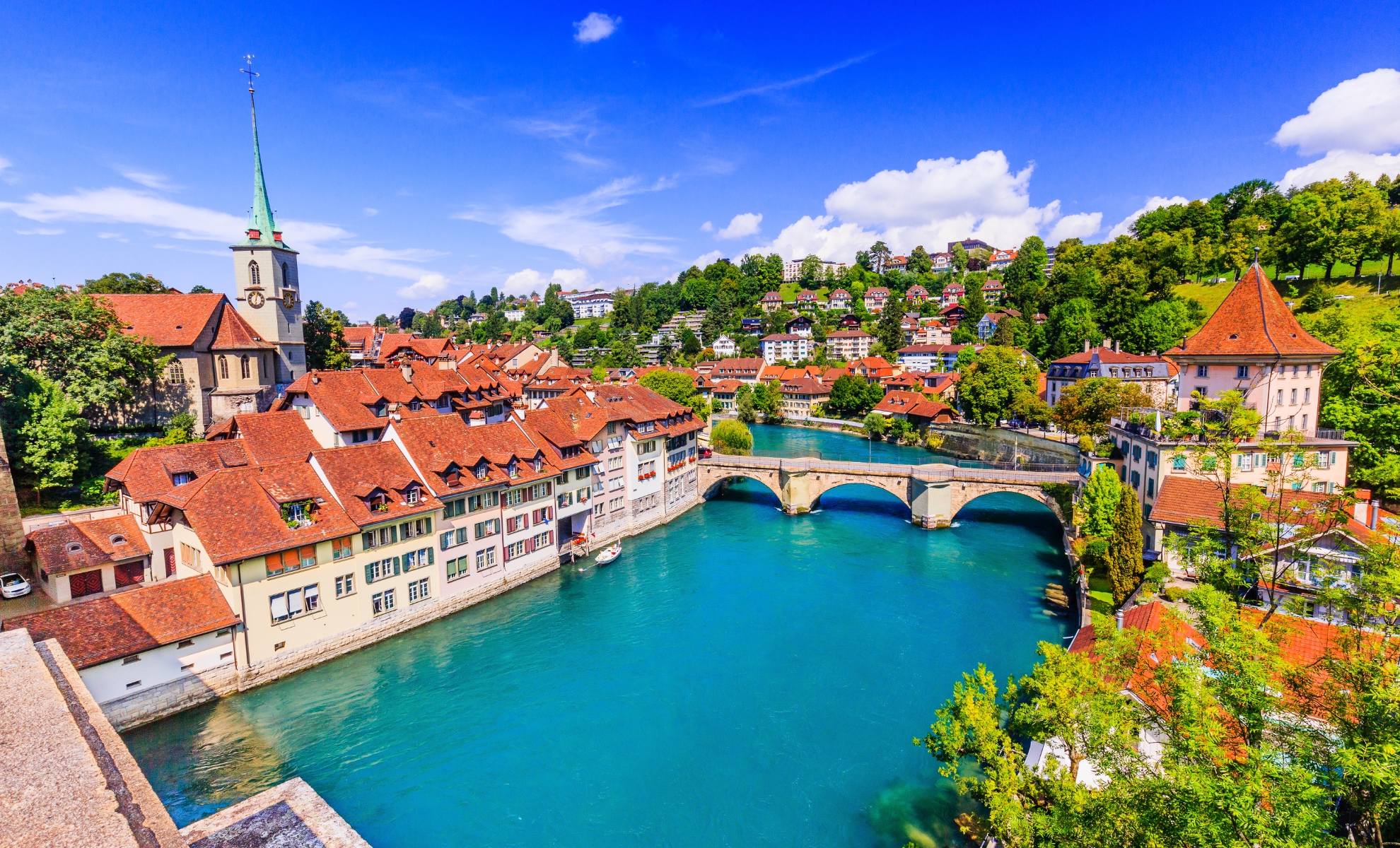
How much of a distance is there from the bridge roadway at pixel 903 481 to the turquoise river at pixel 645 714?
7.47m

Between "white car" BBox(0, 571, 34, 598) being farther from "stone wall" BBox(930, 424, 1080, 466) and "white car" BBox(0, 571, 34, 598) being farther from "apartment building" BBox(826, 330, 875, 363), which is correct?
"apartment building" BBox(826, 330, 875, 363)

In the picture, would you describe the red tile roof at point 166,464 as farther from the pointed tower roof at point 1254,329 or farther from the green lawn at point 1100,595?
the pointed tower roof at point 1254,329

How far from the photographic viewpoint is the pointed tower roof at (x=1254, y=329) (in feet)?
108

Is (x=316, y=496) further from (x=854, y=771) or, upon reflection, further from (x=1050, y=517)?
(x=1050, y=517)

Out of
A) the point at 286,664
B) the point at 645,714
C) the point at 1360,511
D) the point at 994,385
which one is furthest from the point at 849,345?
the point at 286,664

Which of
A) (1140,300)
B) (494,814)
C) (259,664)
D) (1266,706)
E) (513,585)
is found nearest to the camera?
(1266,706)

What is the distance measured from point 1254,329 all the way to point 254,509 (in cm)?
4838

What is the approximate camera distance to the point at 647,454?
47.3 meters

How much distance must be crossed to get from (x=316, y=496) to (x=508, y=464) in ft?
31.9

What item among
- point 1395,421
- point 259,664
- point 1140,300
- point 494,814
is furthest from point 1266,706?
point 1140,300

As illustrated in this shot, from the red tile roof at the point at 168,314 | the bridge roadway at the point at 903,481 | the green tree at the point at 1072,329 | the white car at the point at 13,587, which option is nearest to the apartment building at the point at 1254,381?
the bridge roadway at the point at 903,481

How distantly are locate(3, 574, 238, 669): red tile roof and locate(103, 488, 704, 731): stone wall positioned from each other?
5.95ft

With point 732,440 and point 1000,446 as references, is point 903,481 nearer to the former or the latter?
point 732,440

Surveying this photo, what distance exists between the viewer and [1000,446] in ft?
221
